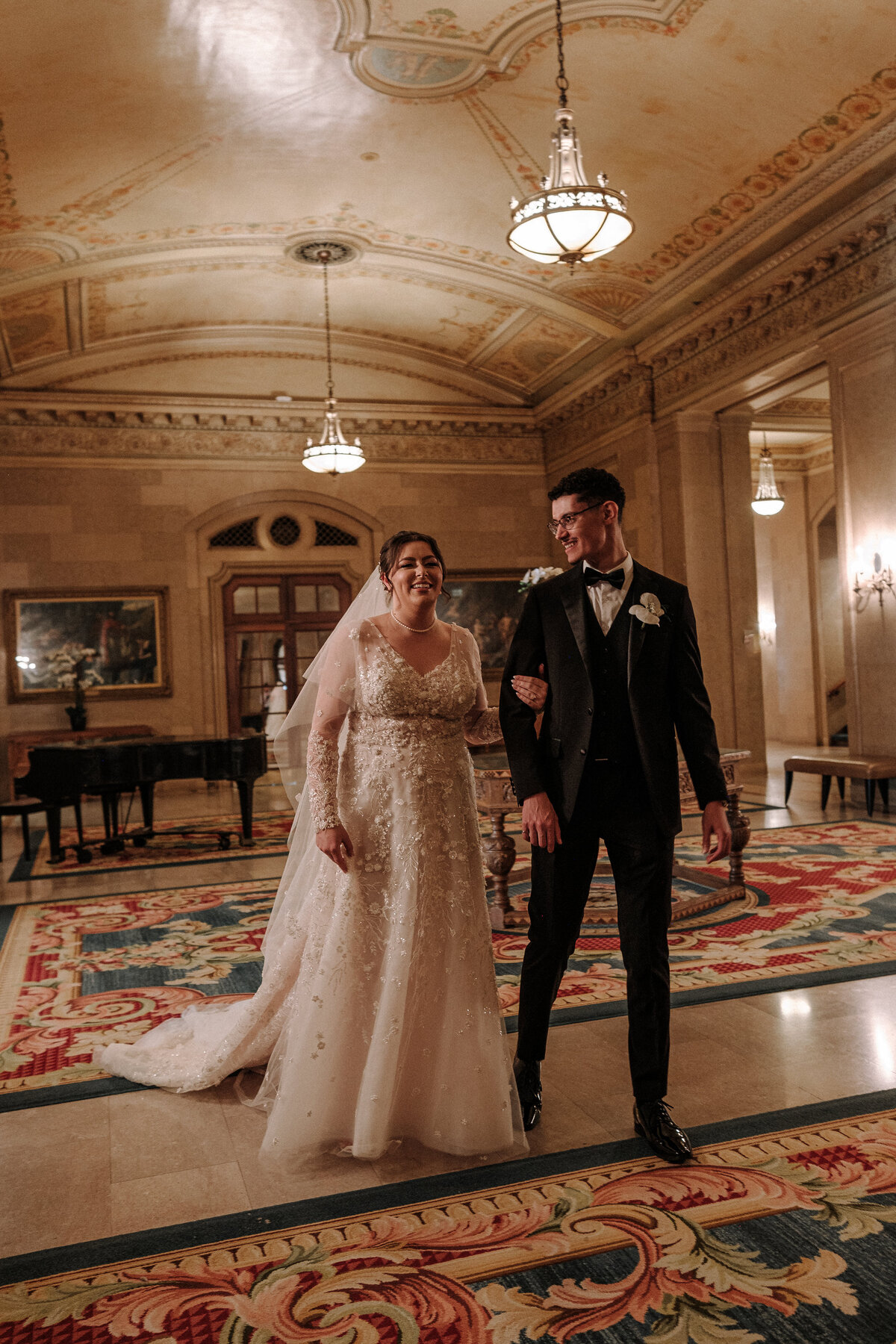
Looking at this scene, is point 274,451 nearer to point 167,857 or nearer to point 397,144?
point 397,144

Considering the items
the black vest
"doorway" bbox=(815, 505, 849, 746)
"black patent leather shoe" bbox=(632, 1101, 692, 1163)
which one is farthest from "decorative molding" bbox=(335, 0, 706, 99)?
"doorway" bbox=(815, 505, 849, 746)

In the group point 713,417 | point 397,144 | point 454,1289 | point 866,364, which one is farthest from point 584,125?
point 454,1289

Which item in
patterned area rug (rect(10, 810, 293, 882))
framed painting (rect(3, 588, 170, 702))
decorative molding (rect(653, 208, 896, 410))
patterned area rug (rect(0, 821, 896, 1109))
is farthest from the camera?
framed painting (rect(3, 588, 170, 702))

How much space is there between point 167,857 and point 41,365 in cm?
798

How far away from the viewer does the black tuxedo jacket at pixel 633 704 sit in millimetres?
2738

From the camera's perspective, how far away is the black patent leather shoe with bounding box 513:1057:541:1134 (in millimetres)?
2938

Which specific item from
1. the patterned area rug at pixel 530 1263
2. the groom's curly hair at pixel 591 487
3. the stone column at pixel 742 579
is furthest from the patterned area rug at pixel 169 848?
the groom's curly hair at pixel 591 487

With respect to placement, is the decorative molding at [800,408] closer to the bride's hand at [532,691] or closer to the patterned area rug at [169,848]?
the patterned area rug at [169,848]

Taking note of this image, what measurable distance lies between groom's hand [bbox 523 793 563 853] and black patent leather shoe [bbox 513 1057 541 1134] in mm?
696

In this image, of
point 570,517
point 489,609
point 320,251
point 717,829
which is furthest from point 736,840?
point 489,609

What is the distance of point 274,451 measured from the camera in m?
14.4

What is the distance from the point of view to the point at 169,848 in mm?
8672

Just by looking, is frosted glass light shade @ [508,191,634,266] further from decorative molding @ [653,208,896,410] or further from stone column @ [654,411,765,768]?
stone column @ [654,411,765,768]

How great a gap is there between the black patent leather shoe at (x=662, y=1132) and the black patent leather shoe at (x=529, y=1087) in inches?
11.9
